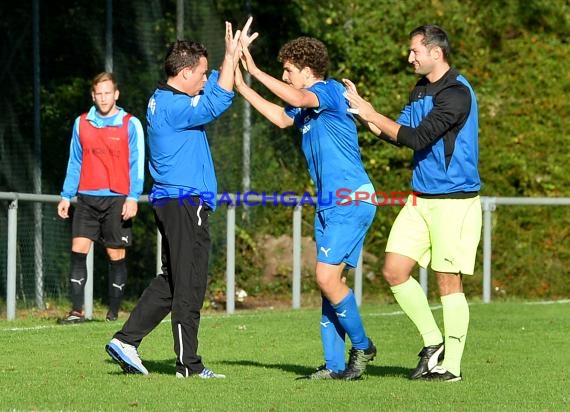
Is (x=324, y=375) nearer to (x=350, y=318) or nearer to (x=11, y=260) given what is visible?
(x=350, y=318)

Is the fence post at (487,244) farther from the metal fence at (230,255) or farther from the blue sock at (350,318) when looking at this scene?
the blue sock at (350,318)

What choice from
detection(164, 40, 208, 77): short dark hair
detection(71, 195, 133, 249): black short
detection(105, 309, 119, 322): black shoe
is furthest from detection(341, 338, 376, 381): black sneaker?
detection(105, 309, 119, 322): black shoe

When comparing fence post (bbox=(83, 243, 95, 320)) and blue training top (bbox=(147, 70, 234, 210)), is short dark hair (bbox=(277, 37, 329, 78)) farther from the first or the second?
fence post (bbox=(83, 243, 95, 320))

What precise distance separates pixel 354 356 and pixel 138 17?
9103 mm

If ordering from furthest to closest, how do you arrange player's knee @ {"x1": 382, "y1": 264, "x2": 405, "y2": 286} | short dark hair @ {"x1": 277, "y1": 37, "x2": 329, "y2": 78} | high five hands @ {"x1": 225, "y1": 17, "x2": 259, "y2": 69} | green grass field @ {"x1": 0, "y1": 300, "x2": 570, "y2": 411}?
player's knee @ {"x1": 382, "y1": 264, "x2": 405, "y2": 286} → short dark hair @ {"x1": 277, "y1": 37, "x2": 329, "y2": 78} → high five hands @ {"x1": 225, "y1": 17, "x2": 259, "y2": 69} → green grass field @ {"x1": 0, "y1": 300, "x2": 570, "y2": 411}

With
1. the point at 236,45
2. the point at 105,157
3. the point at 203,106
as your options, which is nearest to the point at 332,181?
the point at 203,106

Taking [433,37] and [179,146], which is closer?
[179,146]

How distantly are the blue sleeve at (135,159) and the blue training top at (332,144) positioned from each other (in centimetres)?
403

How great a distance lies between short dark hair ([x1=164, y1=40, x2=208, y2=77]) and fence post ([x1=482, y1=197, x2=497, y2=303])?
8110 mm

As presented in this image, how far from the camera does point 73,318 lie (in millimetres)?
12844

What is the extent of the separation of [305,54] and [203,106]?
0.75m

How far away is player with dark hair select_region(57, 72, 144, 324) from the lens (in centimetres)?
1286

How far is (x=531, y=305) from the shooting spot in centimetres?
1557

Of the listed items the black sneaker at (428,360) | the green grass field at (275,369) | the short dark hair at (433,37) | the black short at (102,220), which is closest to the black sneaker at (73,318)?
the green grass field at (275,369)
